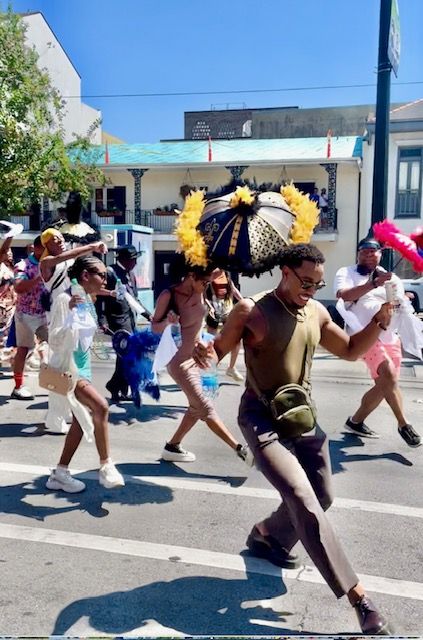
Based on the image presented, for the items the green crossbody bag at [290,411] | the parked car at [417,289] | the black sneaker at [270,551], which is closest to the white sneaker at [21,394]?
the black sneaker at [270,551]

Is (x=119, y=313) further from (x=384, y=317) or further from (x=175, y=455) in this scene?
(x=384, y=317)

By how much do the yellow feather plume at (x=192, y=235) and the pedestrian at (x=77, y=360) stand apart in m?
1.01

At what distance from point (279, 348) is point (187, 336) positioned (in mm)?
2038

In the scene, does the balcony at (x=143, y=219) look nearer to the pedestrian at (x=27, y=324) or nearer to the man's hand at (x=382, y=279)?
the pedestrian at (x=27, y=324)

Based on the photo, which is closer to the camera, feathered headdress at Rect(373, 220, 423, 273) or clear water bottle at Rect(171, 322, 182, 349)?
feathered headdress at Rect(373, 220, 423, 273)

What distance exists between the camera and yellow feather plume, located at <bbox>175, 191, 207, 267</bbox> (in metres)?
3.75

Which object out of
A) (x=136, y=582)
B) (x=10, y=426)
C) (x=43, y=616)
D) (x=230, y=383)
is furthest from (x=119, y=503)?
(x=230, y=383)

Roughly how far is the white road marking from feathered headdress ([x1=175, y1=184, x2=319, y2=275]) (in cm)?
162

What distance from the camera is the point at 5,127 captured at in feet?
54.0

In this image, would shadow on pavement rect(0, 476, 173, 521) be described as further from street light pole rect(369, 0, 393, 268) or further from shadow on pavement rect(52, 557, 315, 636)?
street light pole rect(369, 0, 393, 268)

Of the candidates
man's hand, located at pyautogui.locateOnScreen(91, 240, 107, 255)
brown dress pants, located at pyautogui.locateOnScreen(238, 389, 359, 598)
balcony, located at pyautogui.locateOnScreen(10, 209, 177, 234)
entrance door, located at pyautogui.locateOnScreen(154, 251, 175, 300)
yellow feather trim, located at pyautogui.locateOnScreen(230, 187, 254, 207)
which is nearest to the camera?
brown dress pants, located at pyautogui.locateOnScreen(238, 389, 359, 598)

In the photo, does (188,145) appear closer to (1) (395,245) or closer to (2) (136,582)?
(1) (395,245)

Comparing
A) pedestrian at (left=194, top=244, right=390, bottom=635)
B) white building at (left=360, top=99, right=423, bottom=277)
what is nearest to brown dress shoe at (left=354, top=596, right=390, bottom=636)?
pedestrian at (left=194, top=244, right=390, bottom=635)

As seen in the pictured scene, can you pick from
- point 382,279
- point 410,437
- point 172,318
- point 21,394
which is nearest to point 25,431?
point 21,394
